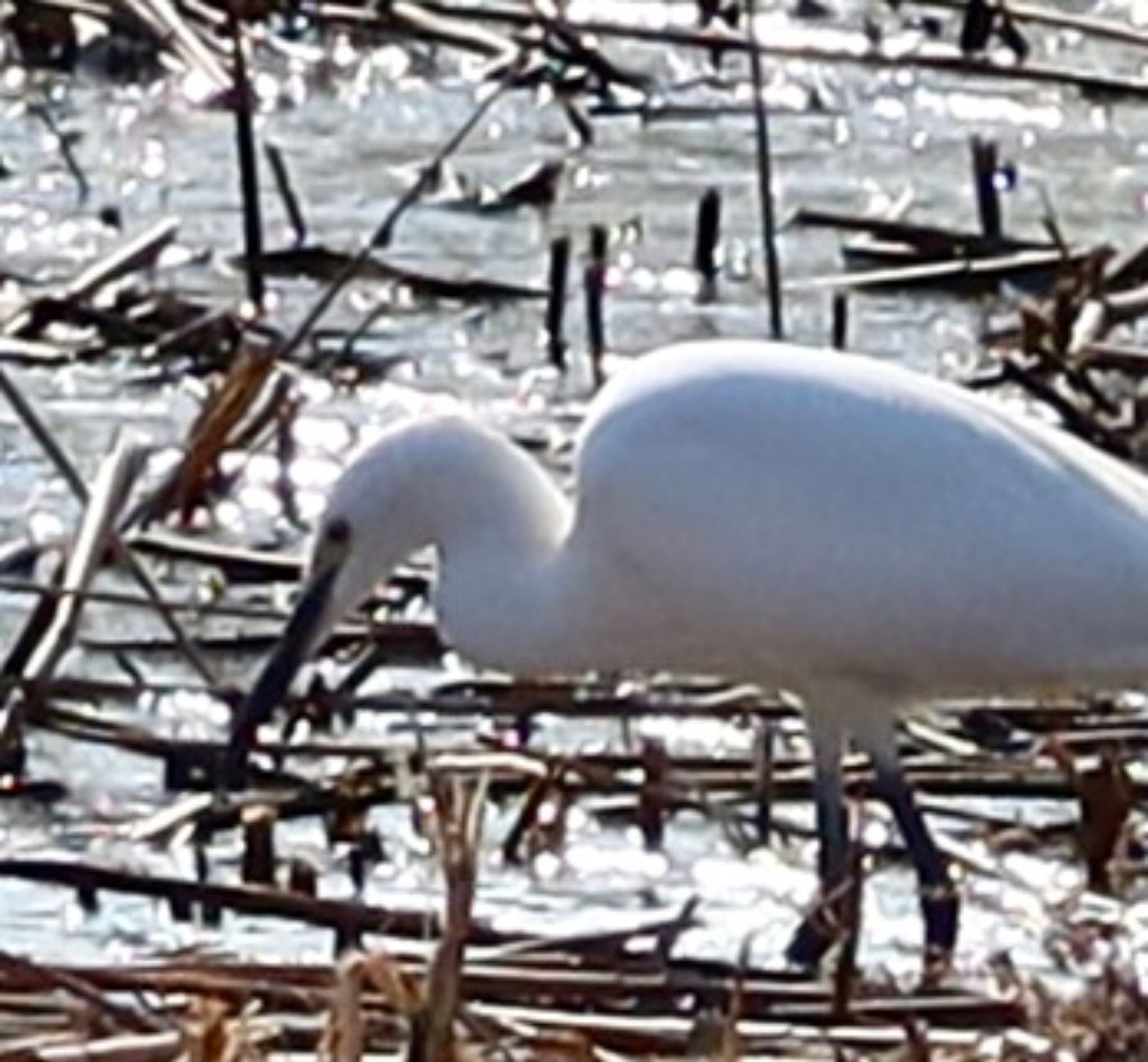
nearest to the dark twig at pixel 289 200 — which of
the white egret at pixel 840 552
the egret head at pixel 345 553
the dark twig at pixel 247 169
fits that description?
the dark twig at pixel 247 169

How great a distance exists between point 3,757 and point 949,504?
142 cm

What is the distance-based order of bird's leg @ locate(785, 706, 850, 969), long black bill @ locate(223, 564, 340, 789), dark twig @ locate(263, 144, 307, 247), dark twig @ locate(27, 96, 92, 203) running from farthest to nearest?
Answer: dark twig @ locate(27, 96, 92, 203)
dark twig @ locate(263, 144, 307, 247)
long black bill @ locate(223, 564, 340, 789)
bird's leg @ locate(785, 706, 850, 969)

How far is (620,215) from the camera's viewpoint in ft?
39.2

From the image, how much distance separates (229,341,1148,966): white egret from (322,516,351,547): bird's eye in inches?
8.8

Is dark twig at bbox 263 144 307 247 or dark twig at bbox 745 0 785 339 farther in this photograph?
dark twig at bbox 263 144 307 247

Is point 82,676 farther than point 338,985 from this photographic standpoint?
Yes

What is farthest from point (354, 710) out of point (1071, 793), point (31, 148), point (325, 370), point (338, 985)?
point (31, 148)

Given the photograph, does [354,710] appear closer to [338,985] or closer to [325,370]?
[325,370]

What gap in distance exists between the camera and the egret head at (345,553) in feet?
25.4

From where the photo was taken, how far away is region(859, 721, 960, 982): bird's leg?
282 inches

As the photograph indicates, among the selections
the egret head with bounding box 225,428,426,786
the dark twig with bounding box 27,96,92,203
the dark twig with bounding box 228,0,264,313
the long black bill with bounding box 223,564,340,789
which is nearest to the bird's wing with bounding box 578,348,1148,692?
the egret head with bounding box 225,428,426,786

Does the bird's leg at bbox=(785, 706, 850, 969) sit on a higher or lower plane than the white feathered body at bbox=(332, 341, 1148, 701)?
lower

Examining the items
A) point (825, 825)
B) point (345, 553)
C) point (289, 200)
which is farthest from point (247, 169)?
point (825, 825)

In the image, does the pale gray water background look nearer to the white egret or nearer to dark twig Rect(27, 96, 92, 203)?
dark twig Rect(27, 96, 92, 203)
